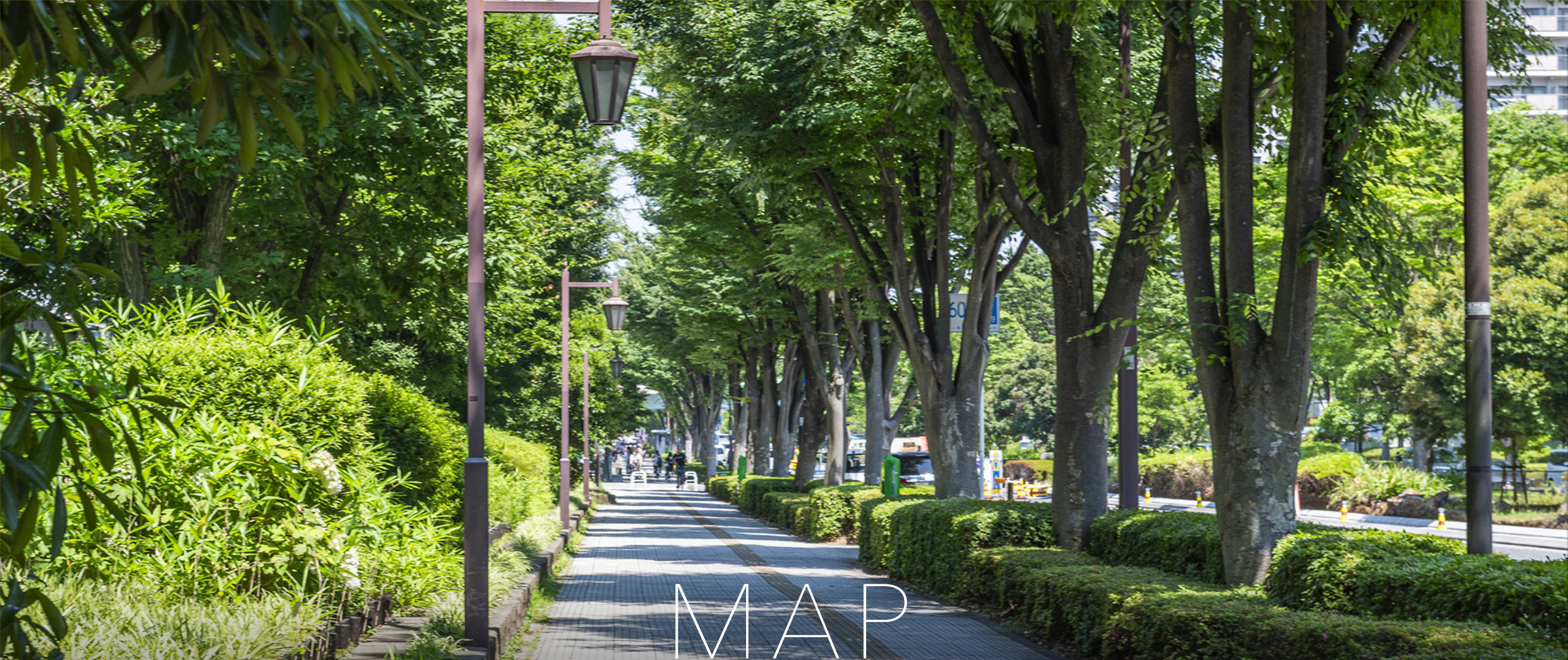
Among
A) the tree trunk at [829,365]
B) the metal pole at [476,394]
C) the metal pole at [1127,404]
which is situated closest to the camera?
the metal pole at [476,394]

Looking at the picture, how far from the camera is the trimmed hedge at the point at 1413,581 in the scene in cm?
654

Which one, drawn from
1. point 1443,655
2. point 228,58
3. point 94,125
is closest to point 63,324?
point 228,58

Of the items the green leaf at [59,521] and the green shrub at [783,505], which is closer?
the green leaf at [59,521]

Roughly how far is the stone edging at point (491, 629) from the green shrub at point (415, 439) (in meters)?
1.38

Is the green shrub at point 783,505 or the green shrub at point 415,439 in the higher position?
the green shrub at point 415,439

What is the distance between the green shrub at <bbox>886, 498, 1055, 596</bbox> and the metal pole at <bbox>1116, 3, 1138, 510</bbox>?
1.03 metres

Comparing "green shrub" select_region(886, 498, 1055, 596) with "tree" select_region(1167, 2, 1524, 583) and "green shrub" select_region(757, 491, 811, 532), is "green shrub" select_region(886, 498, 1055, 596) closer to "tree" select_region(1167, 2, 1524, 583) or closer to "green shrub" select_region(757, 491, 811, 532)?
"tree" select_region(1167, 2, 1524, 583)

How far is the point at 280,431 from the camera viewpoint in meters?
8.52

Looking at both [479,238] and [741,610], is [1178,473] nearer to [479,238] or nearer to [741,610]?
[741,610]

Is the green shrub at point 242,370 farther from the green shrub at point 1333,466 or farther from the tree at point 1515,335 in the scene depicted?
the green shrub at point 1333,466

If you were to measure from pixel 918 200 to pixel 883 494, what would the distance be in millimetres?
5534

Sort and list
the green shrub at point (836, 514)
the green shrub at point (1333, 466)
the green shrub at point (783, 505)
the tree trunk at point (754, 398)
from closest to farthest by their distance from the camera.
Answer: the green shrub at point (836, 514)
the green shrub at point (783, 505)
the green shrub at point (1333, 466)
the tree trunk at point (754, 398)

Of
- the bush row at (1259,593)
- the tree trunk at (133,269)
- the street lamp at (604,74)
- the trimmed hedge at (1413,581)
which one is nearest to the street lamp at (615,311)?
the tree trunk at (133,269)

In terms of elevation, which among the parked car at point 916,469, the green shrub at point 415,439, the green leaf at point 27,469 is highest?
the green leaf at point 27,469
